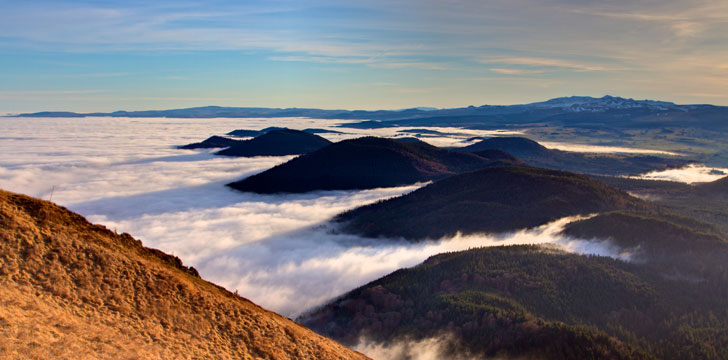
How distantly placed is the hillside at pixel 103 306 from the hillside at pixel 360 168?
147856 mm

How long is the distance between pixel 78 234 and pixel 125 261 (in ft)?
9.85

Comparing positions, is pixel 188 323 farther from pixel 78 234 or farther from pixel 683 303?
pixel 683 303

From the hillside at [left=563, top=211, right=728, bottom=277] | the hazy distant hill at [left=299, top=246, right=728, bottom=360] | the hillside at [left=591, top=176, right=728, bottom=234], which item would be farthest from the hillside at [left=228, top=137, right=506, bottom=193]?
the hazy distant hill at [left=299, top=246, right=728, bottom=360]

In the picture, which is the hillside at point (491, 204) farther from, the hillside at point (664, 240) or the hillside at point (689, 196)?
the hillside at point (664, 240)

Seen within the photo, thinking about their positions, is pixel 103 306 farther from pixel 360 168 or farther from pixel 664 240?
pixel 360 168

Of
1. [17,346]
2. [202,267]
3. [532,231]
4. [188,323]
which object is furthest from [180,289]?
[532,231]

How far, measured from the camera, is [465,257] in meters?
69.9

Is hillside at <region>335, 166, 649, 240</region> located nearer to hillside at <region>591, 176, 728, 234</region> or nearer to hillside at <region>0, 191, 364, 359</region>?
hillside at <region>591, 176, 728, 234</region>

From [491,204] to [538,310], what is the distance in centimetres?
5256

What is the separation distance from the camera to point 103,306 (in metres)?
21.3

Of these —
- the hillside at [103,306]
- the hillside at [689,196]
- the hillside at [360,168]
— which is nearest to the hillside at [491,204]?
the hillside at [689,196]

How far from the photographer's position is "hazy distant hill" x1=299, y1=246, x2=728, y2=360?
144 feet

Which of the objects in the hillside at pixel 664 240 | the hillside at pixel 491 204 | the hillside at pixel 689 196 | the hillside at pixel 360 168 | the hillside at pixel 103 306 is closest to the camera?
the hillside at pixel 103 306

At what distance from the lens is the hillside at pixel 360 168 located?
17662 cm
